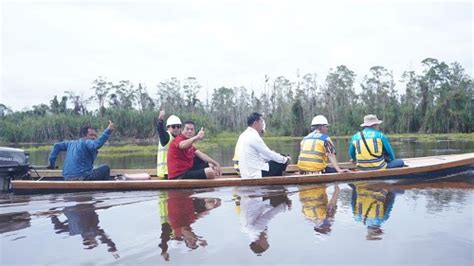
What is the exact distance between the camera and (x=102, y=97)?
55875mm

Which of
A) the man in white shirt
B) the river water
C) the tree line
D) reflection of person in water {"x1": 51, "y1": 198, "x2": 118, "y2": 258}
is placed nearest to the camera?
the river water

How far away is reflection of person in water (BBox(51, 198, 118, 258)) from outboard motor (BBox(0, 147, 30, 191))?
1.51m

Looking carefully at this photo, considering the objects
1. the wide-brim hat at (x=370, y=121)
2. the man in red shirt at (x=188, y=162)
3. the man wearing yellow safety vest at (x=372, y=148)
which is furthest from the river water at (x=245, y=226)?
the wide-brim hat at (x=370, y=121)

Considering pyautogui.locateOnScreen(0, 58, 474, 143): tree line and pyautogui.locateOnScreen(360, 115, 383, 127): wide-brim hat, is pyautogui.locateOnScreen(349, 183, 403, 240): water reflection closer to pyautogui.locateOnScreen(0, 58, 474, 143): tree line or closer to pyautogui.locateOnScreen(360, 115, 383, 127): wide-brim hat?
pyautogui.locateOnScreen(360, 115, 383, 127): wide-brim hat

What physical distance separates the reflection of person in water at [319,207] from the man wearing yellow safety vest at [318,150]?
0.40 m

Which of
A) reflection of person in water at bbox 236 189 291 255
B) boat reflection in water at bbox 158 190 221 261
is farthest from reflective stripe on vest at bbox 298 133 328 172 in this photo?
boat reflection in water at bbox 158 190 221 261

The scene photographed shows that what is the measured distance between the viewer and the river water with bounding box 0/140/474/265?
3.53 meters

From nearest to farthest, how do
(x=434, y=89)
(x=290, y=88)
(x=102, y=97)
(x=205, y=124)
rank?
(x=205, y=124) < (x=434, y=89) < (x=102, y=97) < (x=290, y=88)

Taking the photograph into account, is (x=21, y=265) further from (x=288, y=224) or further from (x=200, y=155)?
(x=200, y=155)

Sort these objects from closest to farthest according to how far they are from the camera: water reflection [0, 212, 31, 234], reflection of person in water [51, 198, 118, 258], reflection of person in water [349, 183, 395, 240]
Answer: reflection of person in water [51, 198, 118, 258], reflection of person in water [349, 183, 395, 240], water reflection [0, 212, 31, 234]

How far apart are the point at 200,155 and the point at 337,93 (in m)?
52.3

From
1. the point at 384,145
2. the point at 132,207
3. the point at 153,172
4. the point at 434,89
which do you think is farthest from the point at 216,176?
the point at 434,89

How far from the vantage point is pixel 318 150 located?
6742 millimetres

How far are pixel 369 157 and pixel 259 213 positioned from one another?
2.70 meters
